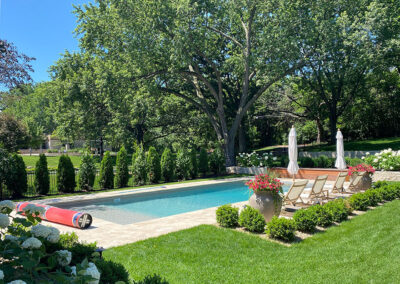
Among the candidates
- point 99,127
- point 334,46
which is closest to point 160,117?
point 99,127

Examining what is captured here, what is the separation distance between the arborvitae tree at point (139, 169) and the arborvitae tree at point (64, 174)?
3.56 meters

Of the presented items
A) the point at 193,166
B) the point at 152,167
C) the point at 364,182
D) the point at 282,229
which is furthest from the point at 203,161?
the point at 282,229

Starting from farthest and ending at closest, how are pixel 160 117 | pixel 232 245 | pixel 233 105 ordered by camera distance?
pixel 160 117 < pixel 233 105 < pixel 232 245

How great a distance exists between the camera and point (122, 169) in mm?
15312

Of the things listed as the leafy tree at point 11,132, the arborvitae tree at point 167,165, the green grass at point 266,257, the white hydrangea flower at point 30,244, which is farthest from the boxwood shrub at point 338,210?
the leafy tree at point 11,132

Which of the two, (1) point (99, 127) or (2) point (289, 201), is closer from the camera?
(2) point (289, 201)

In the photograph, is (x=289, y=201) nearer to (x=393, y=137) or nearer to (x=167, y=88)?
(x=167, y=88)

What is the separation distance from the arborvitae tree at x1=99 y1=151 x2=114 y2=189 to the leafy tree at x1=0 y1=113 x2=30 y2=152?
11.2 metres

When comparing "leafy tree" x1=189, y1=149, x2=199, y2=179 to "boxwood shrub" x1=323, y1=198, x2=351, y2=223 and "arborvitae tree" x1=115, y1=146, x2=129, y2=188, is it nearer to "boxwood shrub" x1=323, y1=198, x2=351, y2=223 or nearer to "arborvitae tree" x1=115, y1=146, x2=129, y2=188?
"arborvitae tree" x1=115, y1=146, x2=129, y2=188

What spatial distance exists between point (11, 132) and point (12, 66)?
21.7 metres

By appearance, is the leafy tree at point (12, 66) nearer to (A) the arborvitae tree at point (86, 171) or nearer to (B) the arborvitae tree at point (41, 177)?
(B) the arborvitae tree at point (41, 177)

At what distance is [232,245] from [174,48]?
1378cm

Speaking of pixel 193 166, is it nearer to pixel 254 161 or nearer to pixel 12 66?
pixel 254 161

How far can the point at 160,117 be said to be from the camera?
2812 centimetres
